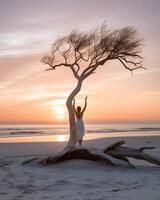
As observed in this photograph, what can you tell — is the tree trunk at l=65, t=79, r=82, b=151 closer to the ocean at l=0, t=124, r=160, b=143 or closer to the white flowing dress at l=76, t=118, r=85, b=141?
the white flowing dress at l=76, t=118, r=85, b=141

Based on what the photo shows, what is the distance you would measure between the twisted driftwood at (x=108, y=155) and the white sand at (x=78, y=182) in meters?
0.22

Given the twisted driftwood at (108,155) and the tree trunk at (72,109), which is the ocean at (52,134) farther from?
the twisted driftwood at (108,155)

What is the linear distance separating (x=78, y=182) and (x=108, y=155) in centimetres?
297

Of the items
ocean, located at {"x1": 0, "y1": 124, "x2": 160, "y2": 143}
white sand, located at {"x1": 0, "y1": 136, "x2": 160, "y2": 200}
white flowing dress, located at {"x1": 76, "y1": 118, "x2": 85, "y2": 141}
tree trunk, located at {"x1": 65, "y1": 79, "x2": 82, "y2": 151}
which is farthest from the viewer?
ocean, located at {"x1": 0, "y1": 124, "x2": 160, "y2": 143}

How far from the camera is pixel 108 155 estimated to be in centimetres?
1234

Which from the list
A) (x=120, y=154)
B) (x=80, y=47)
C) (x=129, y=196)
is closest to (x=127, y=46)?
(x=80, y=47)

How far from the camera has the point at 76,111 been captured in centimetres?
1736

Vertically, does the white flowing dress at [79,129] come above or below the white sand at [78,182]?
above

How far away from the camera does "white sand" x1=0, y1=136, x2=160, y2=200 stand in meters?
7.98

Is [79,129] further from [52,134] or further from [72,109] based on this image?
[52,134]

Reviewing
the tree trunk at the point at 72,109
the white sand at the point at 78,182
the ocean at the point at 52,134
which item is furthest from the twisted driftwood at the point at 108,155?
the ocean at the point at 52,134

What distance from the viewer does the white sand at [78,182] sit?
798cm

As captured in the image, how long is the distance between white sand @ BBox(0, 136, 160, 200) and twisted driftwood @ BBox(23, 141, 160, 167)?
22 centimetres

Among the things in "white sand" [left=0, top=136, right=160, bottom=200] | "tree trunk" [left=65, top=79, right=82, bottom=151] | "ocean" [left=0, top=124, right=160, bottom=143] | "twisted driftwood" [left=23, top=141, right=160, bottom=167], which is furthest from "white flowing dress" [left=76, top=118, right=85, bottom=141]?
"ocean" [left=0, top=124, right=160, bottom=143]
